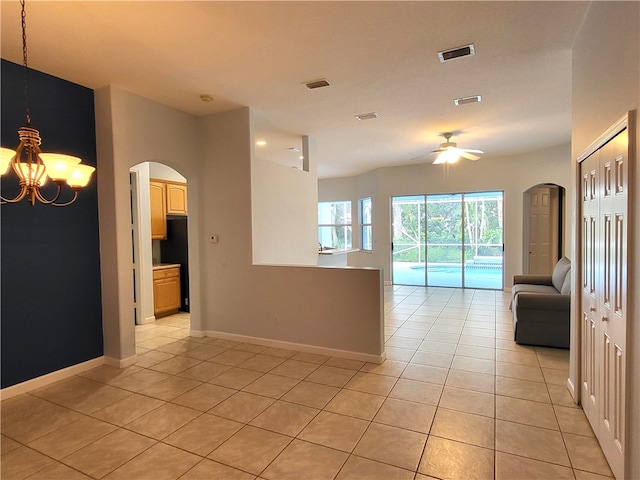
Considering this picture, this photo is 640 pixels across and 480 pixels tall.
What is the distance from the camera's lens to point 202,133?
4.65 m

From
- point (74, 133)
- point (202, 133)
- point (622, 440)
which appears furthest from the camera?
point (202, 133)

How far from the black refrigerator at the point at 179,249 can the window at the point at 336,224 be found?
16.3ft

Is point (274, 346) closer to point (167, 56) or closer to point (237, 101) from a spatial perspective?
point (237, 101)

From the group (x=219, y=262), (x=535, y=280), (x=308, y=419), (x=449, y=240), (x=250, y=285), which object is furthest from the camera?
(x=449, y=240)

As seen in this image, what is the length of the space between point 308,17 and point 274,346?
3.50m

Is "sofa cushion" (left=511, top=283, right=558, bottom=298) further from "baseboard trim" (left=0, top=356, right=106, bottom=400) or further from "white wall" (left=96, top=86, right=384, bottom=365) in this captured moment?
"baseboard trim" (left=0, top=356, right=106, bottom=400)

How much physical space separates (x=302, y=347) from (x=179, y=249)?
128 inches

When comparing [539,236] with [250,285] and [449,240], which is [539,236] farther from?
[250,285]

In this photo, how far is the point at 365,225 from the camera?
9.88 meters

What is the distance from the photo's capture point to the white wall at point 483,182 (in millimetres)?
7035

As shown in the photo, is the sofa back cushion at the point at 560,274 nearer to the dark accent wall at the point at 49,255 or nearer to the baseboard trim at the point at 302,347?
Result: the baseboard trim at the point at 302,347

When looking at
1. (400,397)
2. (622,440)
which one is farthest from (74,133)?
(622,440)

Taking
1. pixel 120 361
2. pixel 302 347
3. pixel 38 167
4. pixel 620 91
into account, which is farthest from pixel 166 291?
pixel 620 91

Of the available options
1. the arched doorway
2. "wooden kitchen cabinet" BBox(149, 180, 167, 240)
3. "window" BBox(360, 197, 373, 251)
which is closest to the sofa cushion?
the arched doorway
